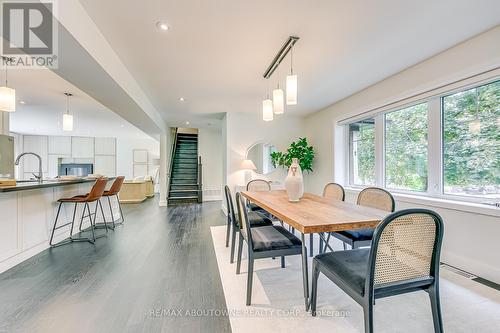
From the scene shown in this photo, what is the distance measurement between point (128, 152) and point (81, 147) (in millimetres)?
1838

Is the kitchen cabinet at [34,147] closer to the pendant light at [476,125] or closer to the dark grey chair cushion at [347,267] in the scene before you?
the dark grey chair cushion at [347,267]

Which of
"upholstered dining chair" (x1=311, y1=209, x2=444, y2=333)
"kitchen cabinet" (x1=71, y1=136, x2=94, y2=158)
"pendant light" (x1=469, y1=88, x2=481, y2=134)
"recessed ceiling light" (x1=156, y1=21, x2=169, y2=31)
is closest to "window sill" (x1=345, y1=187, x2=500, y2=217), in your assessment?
A: "pendant light" (x1=469, y1=88, x2=481, y2=134)

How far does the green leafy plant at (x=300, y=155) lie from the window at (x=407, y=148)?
1687 millimetres

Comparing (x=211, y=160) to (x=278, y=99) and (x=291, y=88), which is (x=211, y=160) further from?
(x=291, y=88)

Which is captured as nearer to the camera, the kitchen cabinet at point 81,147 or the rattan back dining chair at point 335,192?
the rattan back dining chair at point 335,192

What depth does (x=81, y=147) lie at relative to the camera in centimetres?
933

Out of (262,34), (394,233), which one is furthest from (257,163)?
(394,233)

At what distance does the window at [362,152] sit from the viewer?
12.7 ft

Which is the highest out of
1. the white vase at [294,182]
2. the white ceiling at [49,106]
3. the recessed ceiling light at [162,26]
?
the white ceiling at [49,106]

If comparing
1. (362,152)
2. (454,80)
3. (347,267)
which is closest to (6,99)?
(347,267)

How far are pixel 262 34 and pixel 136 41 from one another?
1.28 metres

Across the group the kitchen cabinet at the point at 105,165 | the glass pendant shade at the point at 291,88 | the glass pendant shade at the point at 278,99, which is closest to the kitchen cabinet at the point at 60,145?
the kitchen cabinet at the point at 105,165

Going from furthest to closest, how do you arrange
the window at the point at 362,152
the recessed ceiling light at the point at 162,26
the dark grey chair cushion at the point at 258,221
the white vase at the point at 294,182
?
the window at the point at 362,152 → the dark grey chair cushion at the point at 258,221 → the white vase at the point at 294,182 → the recessed ceiling light at the point at 162,26

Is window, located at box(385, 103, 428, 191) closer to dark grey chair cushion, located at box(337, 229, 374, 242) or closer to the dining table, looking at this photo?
dark grey chair cushion, located at box(337, 229, 374, 242)
